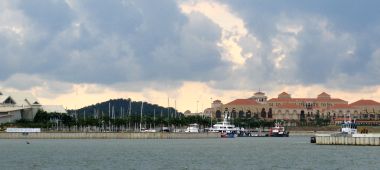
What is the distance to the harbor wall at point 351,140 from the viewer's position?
14350 centimetres

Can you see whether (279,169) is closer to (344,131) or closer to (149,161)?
(149,161)

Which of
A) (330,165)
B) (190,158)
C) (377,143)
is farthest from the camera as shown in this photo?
(377,143)

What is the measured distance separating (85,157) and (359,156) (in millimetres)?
35847

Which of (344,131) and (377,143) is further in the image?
(344,131)

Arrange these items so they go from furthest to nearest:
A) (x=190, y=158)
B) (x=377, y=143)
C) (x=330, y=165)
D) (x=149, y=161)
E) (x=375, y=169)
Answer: (x=377, y=143) < (x=190, y=158) < (x=149, y=161) < (x=330, y=165) < (x=375, y=169)

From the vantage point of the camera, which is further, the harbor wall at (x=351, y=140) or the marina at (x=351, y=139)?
the marina at (x=351, y=139)

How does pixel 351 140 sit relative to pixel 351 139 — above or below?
below

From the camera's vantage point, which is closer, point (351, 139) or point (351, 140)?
point (351, 139)

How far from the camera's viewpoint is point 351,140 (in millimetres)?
148250

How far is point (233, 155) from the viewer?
406 feet

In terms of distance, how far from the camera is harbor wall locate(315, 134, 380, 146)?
14350 centimetres

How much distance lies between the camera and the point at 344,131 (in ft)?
571

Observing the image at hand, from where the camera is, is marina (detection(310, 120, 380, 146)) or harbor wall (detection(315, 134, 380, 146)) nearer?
harbor wall (detection(315, 134, 380, 146))

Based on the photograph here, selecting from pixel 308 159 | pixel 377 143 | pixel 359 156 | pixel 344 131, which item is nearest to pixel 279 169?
pixel 308 159
